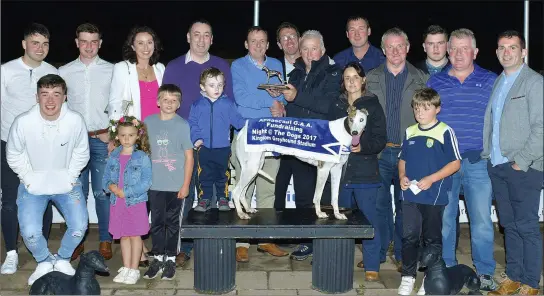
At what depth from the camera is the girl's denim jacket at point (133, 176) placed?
5.57 m

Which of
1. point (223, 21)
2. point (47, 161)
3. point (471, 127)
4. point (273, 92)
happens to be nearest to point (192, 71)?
point (273, 92)

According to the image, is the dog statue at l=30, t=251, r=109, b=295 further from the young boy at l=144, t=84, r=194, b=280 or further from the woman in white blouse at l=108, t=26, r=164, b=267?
the woman in white blouse at l=108, t=26, r=164, b=267

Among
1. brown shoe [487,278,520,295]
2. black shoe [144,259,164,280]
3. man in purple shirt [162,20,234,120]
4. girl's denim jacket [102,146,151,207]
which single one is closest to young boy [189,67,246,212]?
man in purple shirt [162,20,234,120]

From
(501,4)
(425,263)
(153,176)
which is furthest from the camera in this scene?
(501,4)

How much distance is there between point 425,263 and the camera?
5.08 meters

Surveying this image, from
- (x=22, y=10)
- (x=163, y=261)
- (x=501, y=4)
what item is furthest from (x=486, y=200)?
(x=22, y=10)

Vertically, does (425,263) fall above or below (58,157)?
below

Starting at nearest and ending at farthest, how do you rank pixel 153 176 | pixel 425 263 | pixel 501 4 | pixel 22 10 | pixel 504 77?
1. pixel 425 263
2. pixel 504 77
3. pixel 153 176
4. pixel 22 10
5. pixel 501 4

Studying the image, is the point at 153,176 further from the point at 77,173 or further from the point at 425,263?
the point at 425,263

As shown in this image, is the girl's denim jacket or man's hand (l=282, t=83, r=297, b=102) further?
man's hand (l=282, t=83, r=297, b=102)

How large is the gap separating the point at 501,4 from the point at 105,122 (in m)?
11.2

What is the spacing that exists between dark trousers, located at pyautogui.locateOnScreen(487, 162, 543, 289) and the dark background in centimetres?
760

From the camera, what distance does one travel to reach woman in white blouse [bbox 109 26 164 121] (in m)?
6.02

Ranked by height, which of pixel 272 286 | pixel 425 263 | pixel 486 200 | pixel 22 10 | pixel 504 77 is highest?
pixel 22 10
